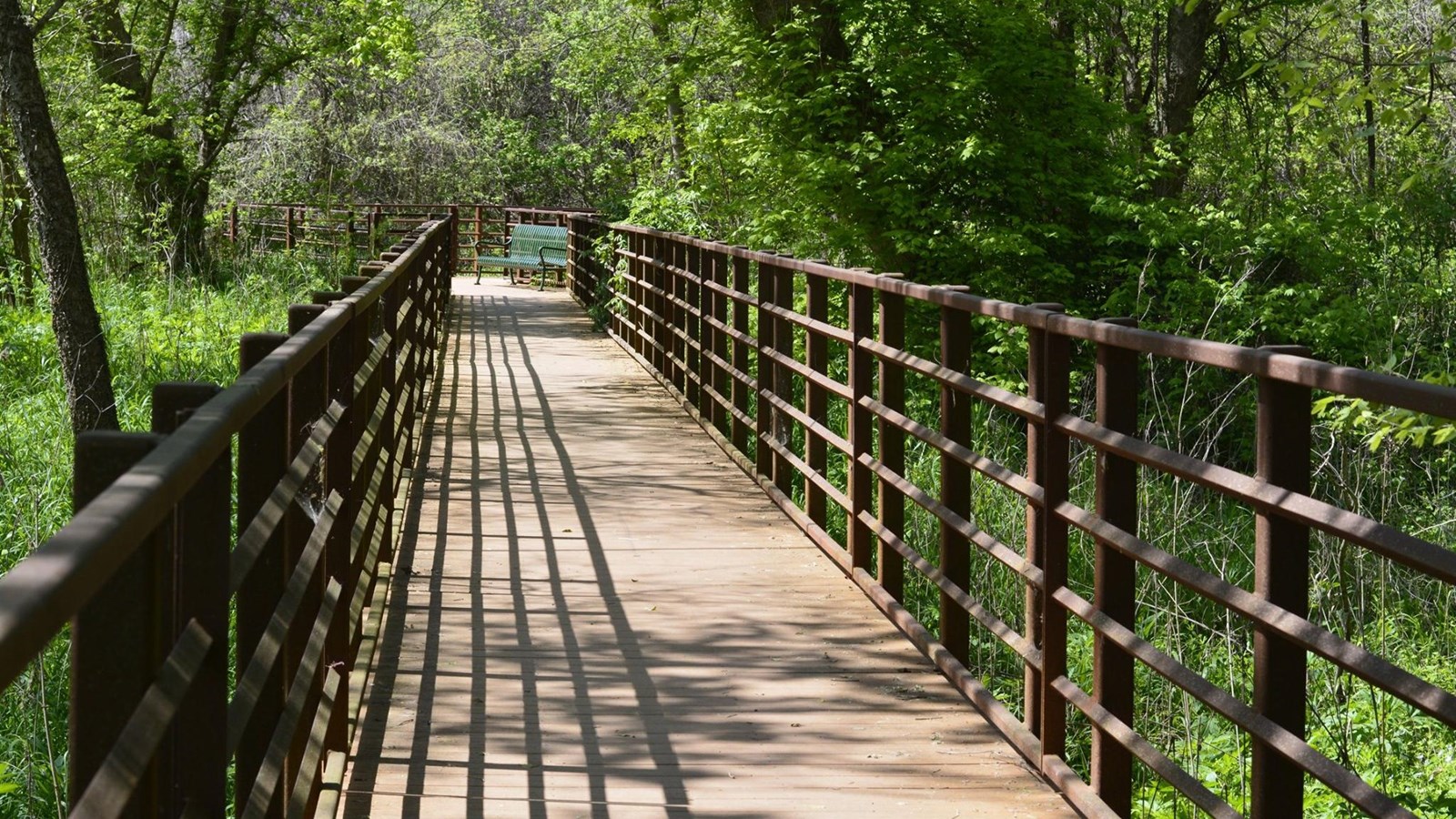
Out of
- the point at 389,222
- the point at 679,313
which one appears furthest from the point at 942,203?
the point at 389,222

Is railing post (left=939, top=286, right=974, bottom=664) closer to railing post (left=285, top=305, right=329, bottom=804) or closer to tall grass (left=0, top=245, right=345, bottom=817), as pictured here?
railing post (left=285, top=305, right=329, bottom=804)

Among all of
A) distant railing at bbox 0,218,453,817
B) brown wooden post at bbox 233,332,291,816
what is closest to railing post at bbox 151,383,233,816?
distant railing at bbox 0,218,453,817

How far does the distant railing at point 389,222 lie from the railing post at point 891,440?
22281mm

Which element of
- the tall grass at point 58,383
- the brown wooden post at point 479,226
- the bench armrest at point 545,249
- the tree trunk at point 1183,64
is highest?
the tree trunk at point 1183,64

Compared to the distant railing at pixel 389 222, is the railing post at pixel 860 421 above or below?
below

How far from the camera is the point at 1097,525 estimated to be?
437 cm

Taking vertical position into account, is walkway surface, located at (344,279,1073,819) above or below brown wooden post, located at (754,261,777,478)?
below

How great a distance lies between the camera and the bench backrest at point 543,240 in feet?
99.5

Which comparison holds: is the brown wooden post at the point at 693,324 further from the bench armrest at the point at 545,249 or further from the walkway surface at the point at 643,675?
the bench armrest at the point at 545,249

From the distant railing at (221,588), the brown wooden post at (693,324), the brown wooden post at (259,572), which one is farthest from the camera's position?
the brown wooden post at (693,324)

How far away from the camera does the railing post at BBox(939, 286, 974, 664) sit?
5781mm

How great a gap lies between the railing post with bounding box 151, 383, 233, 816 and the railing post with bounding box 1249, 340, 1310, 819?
2058 mm

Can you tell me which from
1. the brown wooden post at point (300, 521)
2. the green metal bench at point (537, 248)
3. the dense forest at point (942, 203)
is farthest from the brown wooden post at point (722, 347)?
the green metal bench at point (537, 248)

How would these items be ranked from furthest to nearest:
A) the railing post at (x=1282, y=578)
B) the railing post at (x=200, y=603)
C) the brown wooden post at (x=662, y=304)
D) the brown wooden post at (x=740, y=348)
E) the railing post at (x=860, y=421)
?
the brown wooden post at (x=662, y=304), the brown wooden post at (x=740, y=348), the railing post at (x=860, y=421), the railing post at (x=1282, y=578), the railing post at (x=200, y=603)
